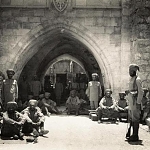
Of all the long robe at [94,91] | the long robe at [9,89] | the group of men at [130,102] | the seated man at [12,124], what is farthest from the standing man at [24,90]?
the seated man at [12,124]

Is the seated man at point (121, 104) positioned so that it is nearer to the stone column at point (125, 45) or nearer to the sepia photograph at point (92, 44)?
the sepia photograph at point (92, 44)

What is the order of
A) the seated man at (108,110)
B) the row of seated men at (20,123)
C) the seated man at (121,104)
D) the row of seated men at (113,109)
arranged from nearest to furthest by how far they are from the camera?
1. the row of seated men at (20,123)
2. the row of seated men at (113,109)
3. the seated man at (108,110)
4. the seated man at (121,104)

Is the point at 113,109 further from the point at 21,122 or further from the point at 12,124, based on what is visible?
the point at 12,124

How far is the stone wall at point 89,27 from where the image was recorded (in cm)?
948

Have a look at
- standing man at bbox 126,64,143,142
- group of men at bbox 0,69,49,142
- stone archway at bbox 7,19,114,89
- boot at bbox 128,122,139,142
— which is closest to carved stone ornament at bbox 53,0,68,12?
stone archway at bbox 7,19,114,89

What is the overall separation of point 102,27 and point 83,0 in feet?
3.51

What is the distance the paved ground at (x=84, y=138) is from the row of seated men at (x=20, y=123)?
27cm

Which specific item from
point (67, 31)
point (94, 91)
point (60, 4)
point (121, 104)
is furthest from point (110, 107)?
point (60, 4)

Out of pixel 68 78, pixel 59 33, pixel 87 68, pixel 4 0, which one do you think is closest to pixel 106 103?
pixel 59 33

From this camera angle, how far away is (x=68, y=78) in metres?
22.8

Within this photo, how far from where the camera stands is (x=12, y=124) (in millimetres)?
5793

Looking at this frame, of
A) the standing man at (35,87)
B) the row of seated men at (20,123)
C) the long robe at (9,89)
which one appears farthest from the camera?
the standing man at (35,87)

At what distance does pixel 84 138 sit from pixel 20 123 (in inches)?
52.6

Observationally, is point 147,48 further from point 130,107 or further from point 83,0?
point 130,107
